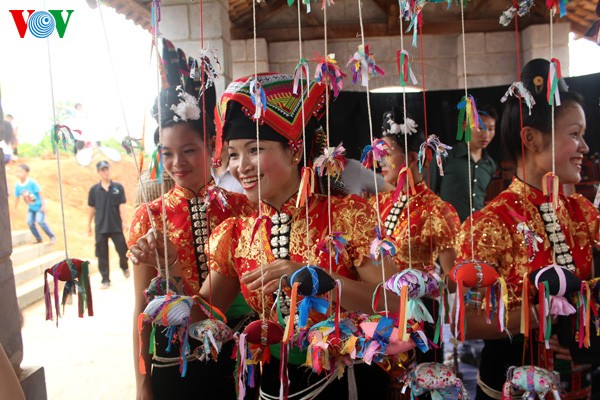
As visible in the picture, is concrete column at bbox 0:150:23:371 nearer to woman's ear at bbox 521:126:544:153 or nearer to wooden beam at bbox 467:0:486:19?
woman's ear at bbox 521:126:544:153

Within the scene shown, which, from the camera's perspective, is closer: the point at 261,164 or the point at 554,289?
the point at 554,289

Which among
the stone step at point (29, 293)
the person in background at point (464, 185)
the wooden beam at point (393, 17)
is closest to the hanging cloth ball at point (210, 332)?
the person in background at point (464, 185)

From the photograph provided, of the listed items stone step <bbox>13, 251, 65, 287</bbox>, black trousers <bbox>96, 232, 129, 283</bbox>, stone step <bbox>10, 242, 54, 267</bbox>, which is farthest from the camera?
stone step <bbox>10, 242, 54, 267</bbox>

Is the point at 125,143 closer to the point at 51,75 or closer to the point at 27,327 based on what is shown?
the point at 51,75

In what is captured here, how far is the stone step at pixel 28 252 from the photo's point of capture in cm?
848

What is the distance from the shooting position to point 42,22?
1197 millimetres

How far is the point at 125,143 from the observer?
4.26 feet

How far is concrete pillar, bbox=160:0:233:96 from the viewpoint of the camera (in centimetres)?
420

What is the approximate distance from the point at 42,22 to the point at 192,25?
319 centimetres

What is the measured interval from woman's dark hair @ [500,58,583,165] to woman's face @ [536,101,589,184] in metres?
0.02

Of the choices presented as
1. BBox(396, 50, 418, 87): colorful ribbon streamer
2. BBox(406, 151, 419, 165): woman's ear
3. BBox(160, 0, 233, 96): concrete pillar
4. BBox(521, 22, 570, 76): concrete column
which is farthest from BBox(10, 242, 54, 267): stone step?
BBox(396, 50, 418, 87): colorful ribbon streamer

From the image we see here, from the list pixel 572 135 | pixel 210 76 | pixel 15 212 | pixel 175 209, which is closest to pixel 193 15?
pixel 175 209

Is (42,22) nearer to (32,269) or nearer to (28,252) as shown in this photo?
(32,269)

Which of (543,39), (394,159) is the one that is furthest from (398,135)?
(543,39)
